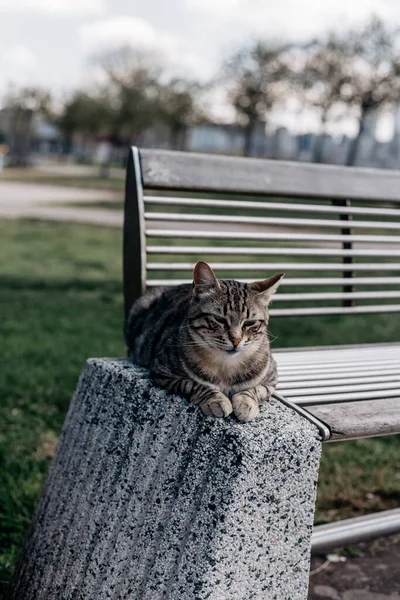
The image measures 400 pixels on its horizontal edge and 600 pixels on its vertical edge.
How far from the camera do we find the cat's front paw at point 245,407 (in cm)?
174

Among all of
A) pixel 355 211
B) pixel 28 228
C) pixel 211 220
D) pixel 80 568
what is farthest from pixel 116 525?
pixel 28 228

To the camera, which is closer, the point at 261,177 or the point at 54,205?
the point at 261,177

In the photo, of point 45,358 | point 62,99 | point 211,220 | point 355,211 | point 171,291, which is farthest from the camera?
point 62,99

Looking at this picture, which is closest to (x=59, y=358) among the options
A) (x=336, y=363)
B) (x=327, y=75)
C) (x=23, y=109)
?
(x=336, y=363)

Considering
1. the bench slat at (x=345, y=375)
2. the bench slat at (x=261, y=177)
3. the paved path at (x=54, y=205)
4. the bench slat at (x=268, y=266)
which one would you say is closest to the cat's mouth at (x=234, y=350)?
the bench slat at (x=345, y=375)

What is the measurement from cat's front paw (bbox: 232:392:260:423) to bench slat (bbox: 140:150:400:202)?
49.2 inches

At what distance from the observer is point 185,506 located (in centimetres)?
169

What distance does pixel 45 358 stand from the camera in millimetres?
4656

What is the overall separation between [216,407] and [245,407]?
0.07 m

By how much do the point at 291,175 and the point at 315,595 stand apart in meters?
1.70

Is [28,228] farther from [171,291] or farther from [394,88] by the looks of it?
[394,88]

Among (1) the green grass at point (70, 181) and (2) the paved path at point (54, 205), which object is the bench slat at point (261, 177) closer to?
(2) the paved path at point (54, 205)

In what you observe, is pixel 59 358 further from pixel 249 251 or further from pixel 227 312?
pixel 227 312

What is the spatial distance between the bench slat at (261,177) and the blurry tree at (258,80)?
27368mm
